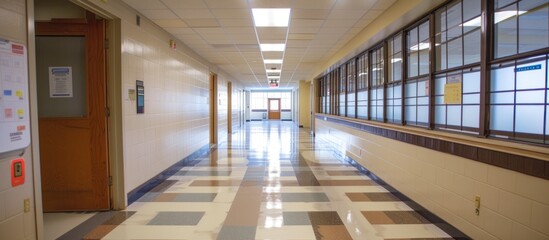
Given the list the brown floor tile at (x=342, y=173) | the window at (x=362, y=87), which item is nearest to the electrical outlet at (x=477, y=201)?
the brown floor tile at (x=342, y=173)

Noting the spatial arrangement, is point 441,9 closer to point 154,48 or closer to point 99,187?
point 154,48

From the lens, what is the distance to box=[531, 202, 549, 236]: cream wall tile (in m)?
2.04

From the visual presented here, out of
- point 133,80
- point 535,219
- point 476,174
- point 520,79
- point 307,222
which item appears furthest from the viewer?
point 133,80

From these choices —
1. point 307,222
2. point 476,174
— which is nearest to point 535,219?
point 476,174

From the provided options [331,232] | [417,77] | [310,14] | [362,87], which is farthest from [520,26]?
[362,87]

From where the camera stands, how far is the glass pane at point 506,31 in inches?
96.8

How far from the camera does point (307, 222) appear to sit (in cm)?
340

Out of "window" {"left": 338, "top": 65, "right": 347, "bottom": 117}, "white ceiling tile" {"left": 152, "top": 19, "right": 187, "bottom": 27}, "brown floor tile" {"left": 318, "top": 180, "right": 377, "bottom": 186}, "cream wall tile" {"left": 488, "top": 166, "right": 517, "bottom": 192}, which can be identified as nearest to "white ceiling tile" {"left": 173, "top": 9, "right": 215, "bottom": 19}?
"white ceiling tile" {"left": 152, "top": 19, "right": 187, "bottom": 27}

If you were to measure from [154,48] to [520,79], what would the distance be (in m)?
4.72

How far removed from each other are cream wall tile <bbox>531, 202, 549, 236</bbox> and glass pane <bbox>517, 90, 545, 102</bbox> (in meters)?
0.73

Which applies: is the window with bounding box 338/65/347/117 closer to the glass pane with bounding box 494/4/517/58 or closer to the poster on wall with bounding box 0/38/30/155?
the glass pane with bounding box 494/4/517/58

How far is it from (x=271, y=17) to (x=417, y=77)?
237 cm

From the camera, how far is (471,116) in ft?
9.82

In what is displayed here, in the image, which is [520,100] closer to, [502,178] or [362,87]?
[502,178]
